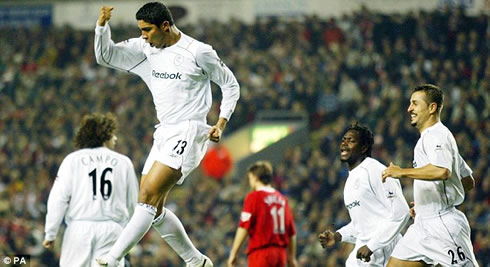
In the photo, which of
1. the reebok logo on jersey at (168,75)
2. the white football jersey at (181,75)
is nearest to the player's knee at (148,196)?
the white football jersey at (181,75)

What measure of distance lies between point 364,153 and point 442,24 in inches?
449

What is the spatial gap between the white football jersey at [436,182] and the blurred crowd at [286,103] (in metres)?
6.43

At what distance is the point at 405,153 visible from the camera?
49.1ft

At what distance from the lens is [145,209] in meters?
6.36

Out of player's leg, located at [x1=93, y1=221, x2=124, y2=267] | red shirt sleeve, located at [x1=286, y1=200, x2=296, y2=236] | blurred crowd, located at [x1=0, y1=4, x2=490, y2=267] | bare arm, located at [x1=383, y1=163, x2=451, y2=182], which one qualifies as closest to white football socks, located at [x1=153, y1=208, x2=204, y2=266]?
player's leg, located at [x1=93, y1=221, x2=124, y2=267]

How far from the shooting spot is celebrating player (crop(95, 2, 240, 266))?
21.0 ft

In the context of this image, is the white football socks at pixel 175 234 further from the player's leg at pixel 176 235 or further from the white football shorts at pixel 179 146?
the white football shorts at pixel 179 146

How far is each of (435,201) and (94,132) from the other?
10.4 ft

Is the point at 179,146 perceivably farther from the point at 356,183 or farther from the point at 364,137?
the point at 364,137

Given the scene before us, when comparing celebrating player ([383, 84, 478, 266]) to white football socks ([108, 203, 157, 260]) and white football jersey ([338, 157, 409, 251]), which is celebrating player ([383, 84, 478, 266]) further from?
white football socks ([108, 203, 157, 260])

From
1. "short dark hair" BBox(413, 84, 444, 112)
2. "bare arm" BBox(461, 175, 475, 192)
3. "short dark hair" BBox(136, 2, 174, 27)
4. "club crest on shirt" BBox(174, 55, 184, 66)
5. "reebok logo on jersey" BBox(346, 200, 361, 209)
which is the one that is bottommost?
"reebok logo on jersey" BBox(346, 200, 361, 209)

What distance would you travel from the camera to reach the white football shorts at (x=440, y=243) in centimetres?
612

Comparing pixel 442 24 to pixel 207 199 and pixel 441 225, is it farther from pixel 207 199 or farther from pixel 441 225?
pixel 441 225

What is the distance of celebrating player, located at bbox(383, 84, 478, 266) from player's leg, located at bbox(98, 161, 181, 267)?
179cm
